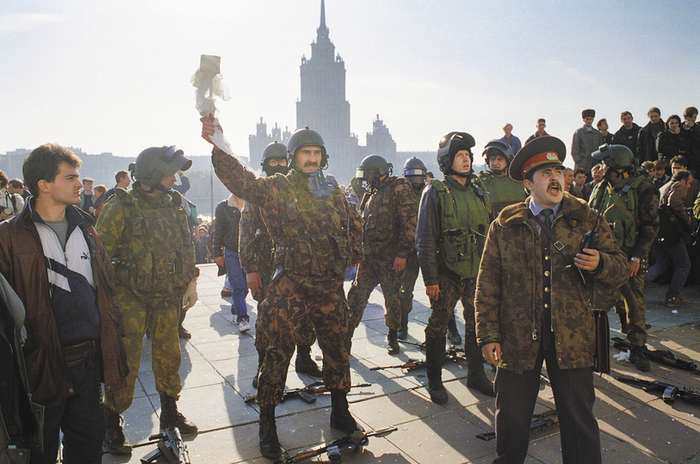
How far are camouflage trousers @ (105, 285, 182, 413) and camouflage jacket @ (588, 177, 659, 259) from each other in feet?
14.8

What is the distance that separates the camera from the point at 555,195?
2676 mm

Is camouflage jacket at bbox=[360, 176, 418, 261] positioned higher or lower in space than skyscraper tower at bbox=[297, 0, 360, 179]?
lower

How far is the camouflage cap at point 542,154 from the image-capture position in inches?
107

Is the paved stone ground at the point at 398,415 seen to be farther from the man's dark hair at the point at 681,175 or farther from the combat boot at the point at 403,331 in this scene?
the man's dark hair at the point at 681,175

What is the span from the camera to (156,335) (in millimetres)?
3646

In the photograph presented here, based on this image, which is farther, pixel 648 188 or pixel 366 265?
pixel 366 265

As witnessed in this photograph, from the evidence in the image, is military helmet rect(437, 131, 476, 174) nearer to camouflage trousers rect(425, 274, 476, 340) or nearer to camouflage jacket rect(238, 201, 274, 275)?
camouflage trousers rect(425, 274, 476, 340)

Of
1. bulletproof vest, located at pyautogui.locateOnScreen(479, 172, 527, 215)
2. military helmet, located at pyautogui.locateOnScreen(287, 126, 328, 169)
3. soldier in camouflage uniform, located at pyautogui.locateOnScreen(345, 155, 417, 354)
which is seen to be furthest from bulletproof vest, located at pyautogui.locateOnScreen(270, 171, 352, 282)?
bulletproof vest, located at pyautogui.locateOnScreen(479, 172, 527, 215)

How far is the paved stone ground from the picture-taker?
327 centimetres

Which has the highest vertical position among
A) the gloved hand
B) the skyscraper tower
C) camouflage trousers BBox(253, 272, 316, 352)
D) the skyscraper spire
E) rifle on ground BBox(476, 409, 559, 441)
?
the skyscraper spire

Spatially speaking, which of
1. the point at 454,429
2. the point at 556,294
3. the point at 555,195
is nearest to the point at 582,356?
the point at 556,294

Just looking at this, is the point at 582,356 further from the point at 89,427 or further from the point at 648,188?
the point at 648,188

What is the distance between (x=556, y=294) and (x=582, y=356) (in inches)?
13.9

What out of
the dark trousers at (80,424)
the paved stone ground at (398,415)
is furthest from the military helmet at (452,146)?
the dark trousers at (80,424)
